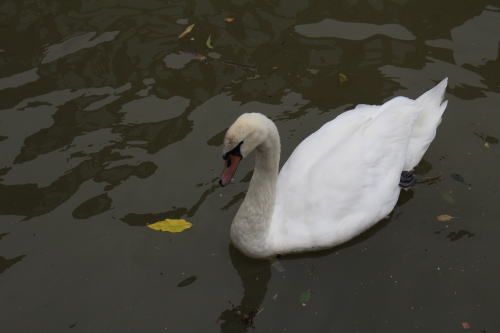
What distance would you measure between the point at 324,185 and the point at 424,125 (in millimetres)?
1717

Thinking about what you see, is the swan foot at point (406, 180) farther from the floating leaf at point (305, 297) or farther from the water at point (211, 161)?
the floating leaf at point (305, 297)

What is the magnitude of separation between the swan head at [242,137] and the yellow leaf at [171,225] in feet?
4.50

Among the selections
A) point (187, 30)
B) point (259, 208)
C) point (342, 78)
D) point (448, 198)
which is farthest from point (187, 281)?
point (187, 30)

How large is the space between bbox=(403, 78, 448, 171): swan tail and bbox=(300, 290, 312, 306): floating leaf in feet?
5.95

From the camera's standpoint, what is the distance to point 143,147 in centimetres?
702

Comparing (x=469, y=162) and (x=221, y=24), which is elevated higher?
(x=221, y=24)

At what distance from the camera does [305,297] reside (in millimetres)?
5543

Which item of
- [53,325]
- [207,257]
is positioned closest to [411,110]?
[207,257]

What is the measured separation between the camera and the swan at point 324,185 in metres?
5.44

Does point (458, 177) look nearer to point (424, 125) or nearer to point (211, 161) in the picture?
point (424, 125)

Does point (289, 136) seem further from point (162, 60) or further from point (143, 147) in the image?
point (162, 60)

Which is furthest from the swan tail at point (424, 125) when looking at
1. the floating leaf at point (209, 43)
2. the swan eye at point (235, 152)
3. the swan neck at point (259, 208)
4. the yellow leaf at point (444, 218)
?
the floating leaf at point (209, 43)

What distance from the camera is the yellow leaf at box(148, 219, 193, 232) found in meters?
6.18

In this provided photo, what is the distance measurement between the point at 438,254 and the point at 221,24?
468cm
